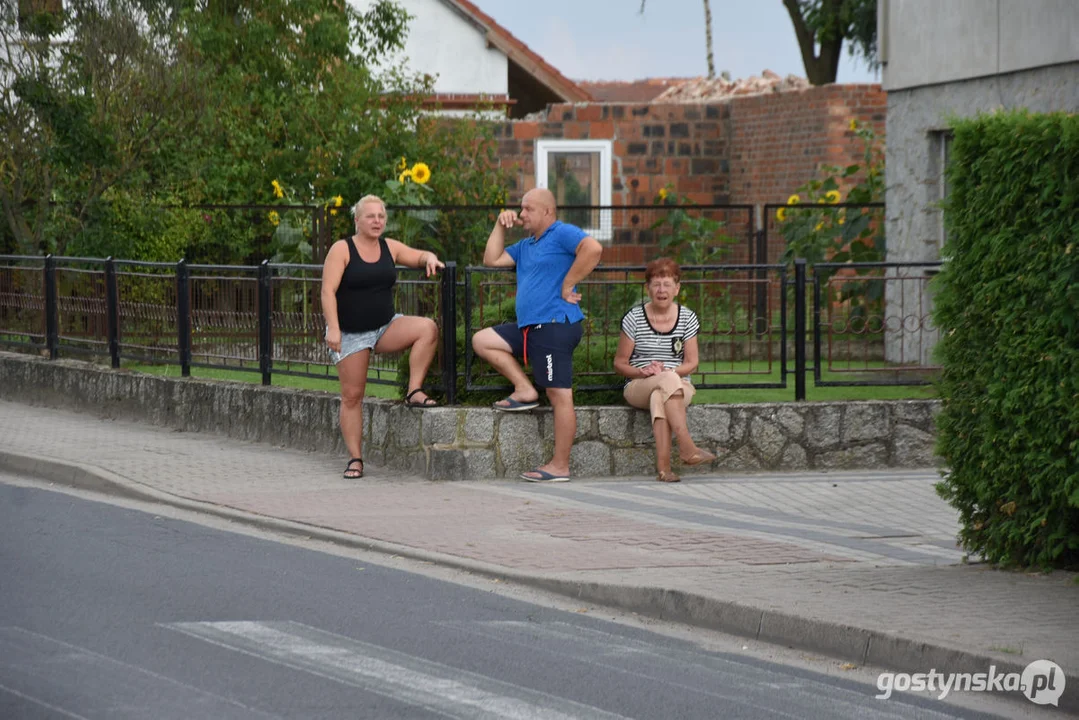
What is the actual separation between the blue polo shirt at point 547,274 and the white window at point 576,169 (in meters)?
14.7

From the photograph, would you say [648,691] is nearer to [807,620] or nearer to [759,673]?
[759,673]

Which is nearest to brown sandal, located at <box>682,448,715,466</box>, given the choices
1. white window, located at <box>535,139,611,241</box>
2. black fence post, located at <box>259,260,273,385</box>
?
black fence post, located at <box>259,260,273,385</box>

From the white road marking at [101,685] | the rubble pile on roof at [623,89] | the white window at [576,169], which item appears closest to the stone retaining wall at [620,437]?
the white road marking at [101,685]

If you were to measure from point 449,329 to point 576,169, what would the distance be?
49.1ft

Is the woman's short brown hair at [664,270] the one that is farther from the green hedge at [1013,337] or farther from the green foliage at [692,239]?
the green foliage at [692,239]

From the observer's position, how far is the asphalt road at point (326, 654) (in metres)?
6.20

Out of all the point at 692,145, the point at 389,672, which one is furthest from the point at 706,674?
the point at 692,145

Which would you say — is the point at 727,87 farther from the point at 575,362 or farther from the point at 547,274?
the point at 547,274

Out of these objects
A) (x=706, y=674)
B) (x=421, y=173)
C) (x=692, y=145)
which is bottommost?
(x=706, y=674)

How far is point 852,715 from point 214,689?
232cm

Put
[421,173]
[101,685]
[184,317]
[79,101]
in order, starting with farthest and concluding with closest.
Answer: [421,173]
[79,101]
[184,317]
[101,685]

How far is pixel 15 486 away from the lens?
11914 millimetres

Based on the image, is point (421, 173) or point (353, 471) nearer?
point (353, 471)

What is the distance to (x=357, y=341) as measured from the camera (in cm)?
1191
